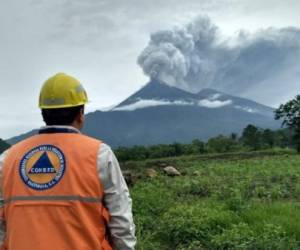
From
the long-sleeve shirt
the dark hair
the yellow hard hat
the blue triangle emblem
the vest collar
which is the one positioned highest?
the yellow hard hat

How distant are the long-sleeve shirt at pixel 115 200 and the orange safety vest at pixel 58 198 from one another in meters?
0.03

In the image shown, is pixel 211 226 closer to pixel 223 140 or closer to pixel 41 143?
pixel 41 143

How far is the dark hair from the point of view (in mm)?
2830

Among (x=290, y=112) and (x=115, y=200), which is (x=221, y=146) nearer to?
(x=290, y=112)

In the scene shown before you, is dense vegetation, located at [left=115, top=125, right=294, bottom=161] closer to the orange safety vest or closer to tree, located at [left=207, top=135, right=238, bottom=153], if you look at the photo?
tree, located at [left=207, top=135, right=238, bottom=153]

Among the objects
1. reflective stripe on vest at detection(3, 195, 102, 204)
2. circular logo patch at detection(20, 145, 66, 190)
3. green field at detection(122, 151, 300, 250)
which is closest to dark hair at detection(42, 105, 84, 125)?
circular logo patch at detection(20, 145, 66, 190)

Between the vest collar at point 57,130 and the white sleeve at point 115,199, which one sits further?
the vest collar at point 57,130

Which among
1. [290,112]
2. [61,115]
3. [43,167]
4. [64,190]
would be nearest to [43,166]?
[43,167]

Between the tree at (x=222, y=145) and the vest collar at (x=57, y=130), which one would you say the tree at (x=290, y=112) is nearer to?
the tree at (x=222, y=145)

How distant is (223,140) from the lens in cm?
4991

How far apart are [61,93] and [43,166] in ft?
1.16

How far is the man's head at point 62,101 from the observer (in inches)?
111

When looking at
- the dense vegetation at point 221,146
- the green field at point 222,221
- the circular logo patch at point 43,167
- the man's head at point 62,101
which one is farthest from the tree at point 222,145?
the circular logo patch at point 43,167

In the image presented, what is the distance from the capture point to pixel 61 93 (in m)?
2.82
